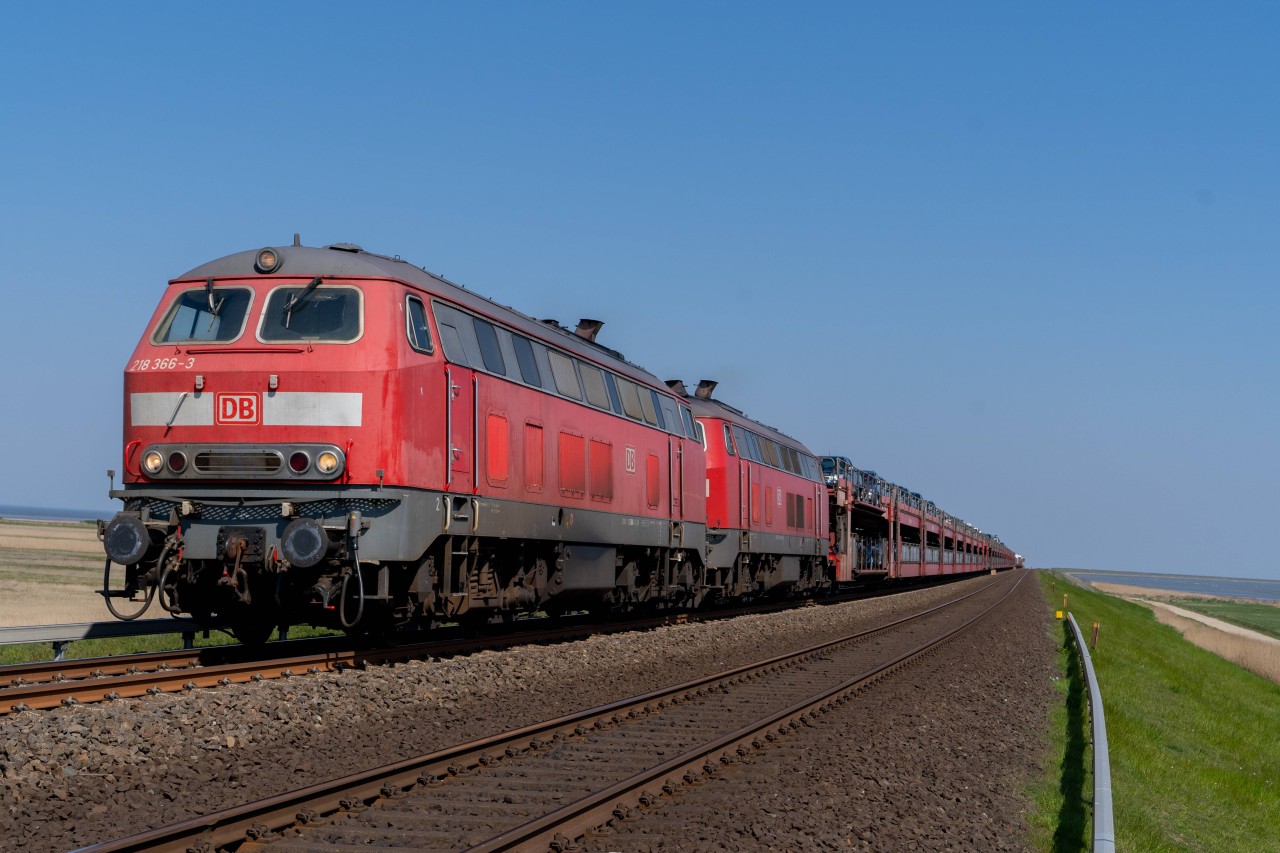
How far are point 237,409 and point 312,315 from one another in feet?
4.13

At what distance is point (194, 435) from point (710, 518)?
14931mm

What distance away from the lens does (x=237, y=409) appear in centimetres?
1235

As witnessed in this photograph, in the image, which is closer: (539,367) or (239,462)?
(239,462)

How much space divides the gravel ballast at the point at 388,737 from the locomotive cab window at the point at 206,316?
3.67 meters

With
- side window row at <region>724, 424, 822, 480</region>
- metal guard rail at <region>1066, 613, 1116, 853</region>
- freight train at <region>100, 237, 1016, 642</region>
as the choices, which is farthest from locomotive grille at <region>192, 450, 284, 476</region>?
side window row at <region>724, 424, 822, 480</region>

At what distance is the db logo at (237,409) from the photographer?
40.4 feet

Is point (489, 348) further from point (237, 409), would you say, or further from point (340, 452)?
point (237, 409)

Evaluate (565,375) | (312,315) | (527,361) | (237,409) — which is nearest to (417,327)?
(312,315)

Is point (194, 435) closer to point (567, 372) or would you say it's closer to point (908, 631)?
point (567, 372)

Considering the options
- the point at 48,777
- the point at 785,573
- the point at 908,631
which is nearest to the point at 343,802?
the point at 48,777

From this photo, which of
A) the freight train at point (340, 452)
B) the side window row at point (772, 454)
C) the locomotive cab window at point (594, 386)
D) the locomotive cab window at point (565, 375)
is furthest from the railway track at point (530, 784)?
the side window row at point (772, 454)

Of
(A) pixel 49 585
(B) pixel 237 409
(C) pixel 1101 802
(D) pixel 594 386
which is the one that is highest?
(D) pixel 594 386

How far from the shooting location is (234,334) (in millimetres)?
12750

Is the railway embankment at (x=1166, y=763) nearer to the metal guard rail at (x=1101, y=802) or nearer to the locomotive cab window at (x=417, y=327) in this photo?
the metal guard rail at (x=1101, y=802)
